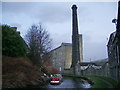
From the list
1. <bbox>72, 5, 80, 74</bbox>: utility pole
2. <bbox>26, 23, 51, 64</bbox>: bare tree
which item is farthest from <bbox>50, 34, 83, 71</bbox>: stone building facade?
<bbox>26, 23, 51, 64</bbox>: bare tree

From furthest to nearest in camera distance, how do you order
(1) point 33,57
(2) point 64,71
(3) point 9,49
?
(2) point 64,71, (1) point 33,57, (3) point 9,49

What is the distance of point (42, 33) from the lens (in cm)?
3706

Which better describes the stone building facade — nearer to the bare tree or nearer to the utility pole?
the utility pole

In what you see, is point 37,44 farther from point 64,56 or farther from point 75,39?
point 64,56

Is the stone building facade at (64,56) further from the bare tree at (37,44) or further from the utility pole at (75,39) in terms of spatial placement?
the bare tree at (37,44)

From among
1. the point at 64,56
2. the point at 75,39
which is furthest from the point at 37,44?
the point at 64,56

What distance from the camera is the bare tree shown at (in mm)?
32625

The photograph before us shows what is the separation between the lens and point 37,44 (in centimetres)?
3416

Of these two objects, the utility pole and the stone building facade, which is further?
the stone building facade

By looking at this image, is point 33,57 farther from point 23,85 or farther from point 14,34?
point 23,85

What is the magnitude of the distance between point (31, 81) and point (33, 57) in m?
9.29

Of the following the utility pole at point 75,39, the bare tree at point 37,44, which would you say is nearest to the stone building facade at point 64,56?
the utility pole at point 75,39

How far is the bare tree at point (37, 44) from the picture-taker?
107 feet

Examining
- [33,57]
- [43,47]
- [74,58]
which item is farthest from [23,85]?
[74,58]
